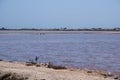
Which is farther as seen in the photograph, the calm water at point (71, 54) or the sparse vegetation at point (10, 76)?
the calm water at point (71, 54)

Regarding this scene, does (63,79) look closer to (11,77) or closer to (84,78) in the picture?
(84,78)

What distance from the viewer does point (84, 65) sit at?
23688 millimetres

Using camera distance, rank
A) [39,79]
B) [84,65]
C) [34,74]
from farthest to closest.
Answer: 1. [84,65]
2. [34,74]
3. [39,79]

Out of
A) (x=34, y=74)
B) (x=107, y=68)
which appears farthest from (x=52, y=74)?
(x=107, y=68)

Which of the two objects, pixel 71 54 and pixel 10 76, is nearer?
pixel 10 76

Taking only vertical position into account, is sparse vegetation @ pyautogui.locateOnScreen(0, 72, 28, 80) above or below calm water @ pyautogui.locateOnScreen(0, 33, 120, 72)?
above

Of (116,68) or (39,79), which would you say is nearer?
(39,79)

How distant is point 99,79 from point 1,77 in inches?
153

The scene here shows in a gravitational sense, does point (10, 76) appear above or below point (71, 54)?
above

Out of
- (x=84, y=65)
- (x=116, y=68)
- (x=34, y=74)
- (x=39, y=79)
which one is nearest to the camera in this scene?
(x=39, y=79)

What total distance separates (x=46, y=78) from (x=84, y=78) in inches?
57.2

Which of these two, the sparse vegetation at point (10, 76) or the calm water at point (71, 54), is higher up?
the sparse vegetation at point (10, 76)

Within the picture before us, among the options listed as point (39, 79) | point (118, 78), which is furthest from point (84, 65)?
point (39, 79)

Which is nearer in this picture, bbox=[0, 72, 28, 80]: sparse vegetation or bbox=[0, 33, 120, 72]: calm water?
bbox=[0, 72, 28, 80]: sparse vegetation
